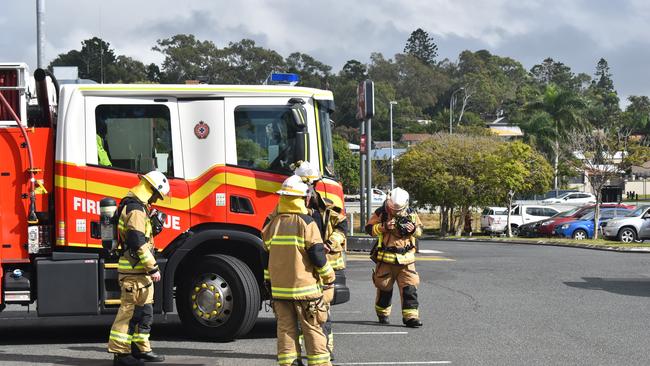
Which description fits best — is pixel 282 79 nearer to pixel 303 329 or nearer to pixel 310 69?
pixel 303 329

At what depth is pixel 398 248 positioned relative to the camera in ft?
36.5

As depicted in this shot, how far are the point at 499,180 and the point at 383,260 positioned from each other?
88.9 feet

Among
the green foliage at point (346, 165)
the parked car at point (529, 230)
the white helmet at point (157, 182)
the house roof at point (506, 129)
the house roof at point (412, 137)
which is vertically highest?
the house roof at point (506, 129)

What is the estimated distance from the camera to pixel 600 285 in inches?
633

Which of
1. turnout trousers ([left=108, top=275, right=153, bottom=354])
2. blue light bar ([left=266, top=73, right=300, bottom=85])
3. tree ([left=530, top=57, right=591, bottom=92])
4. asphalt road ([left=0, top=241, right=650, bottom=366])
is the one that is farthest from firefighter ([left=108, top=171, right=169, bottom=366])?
tree ([left=530, top=57, right=591, bottom=92])

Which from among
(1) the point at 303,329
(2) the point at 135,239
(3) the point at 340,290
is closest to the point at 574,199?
(3) the point at 340,290

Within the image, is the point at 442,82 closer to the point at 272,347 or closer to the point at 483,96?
the point at 483,96

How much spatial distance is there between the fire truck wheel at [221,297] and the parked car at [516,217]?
30202 millimetres

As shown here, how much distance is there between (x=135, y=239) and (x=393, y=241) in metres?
3.72

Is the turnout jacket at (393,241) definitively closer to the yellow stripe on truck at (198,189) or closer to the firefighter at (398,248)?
the firefighter at (398,248)

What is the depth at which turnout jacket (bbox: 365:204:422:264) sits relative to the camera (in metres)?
11.1

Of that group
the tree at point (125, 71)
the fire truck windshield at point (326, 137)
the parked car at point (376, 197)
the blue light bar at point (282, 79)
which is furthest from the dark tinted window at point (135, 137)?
the parked car at point (376, 197)

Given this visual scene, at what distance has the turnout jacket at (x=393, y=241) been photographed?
36.4ft

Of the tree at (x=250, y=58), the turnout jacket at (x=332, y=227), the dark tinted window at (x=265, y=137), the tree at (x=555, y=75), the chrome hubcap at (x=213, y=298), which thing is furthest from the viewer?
the tree at (x=555, y=75)
